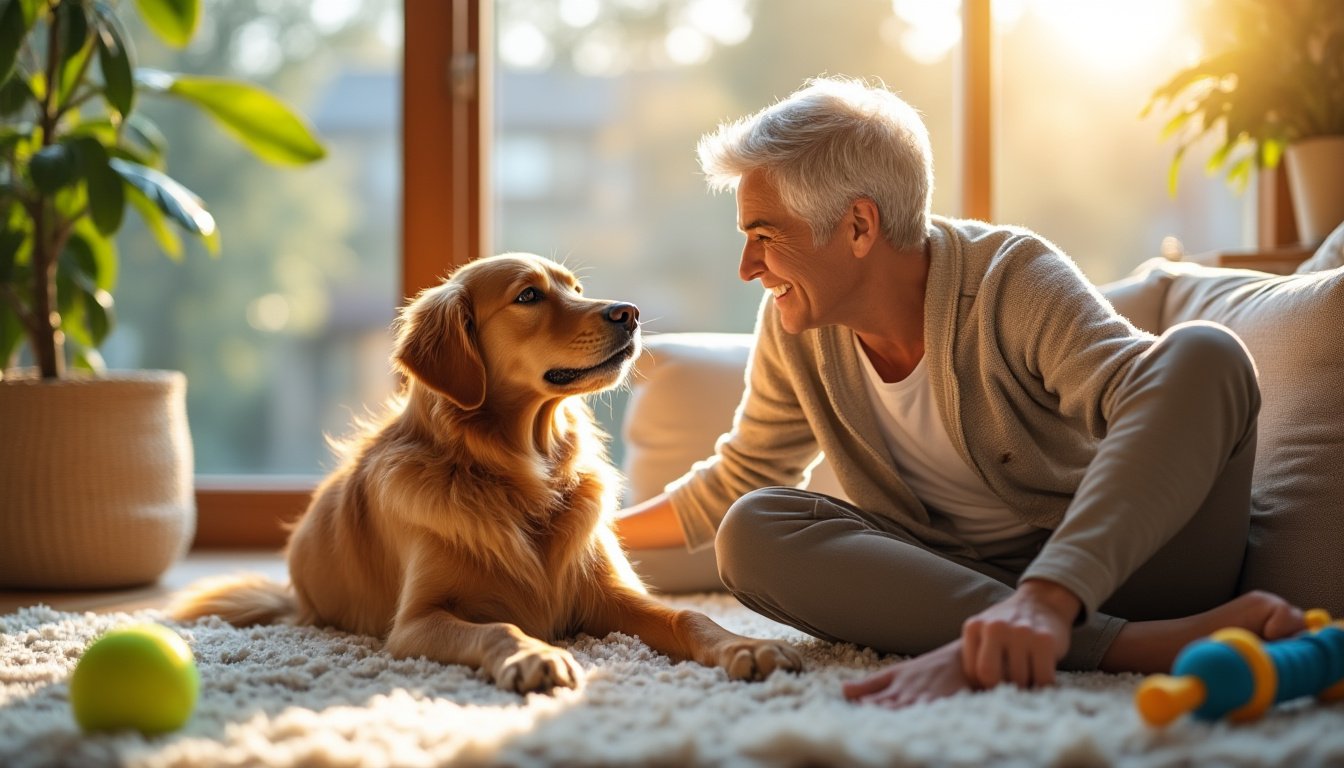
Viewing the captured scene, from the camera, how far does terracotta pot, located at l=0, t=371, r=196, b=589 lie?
2.64 metres

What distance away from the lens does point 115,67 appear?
8.68ft

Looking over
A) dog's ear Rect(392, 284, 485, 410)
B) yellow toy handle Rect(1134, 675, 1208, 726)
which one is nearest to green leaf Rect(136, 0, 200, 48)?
dog's ear Rect(392, 284, 485, 410)

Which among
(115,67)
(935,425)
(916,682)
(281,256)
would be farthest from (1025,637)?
(281,256)

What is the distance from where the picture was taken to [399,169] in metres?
3.38

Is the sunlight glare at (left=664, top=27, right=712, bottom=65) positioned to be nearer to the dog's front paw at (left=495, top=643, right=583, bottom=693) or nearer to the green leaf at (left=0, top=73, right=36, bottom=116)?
the green leaf at (left=0, top=73, right=36, bottom=116)

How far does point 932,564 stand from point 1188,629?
1.06 ft

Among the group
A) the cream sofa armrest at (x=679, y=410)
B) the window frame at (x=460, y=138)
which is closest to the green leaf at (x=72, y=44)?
the window frame at (x=460, y=138)

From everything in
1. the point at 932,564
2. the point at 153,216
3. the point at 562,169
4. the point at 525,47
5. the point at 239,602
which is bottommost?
the point at 239,602

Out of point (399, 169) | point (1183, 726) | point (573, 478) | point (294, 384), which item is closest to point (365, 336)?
point (294, 384)

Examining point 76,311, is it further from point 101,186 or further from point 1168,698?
point 1168,698

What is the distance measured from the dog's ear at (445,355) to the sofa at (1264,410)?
2.15 ft

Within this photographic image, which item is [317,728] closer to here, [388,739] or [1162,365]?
[388,739]

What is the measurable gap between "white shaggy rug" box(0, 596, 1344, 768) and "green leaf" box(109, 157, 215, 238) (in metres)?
1.29

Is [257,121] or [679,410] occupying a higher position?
[257,121]
